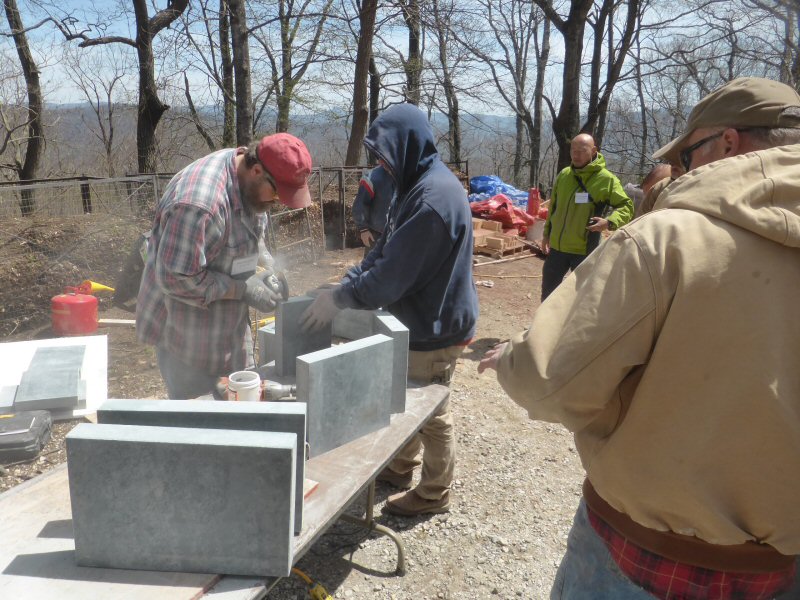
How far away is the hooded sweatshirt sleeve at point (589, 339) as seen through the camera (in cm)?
110

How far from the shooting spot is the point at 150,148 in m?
10.8

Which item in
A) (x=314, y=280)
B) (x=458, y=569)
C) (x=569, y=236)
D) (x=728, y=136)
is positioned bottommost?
(x=458, y=569)

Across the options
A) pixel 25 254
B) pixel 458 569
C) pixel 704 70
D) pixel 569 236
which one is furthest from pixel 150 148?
pixel 704 70

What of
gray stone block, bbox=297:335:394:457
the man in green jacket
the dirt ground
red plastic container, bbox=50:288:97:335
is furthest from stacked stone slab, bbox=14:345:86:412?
the man in green jacket

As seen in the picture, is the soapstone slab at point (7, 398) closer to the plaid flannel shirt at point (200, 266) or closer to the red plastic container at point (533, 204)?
the plaid flannel shirt at point (200, 266)

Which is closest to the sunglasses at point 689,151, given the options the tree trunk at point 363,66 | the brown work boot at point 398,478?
the brown work boot at point 398,478

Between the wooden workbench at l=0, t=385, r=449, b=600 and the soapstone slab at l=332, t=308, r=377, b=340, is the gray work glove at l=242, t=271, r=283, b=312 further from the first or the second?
the wooden workbench at l=0, t=385, r=449, b=600

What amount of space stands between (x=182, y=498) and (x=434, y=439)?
5.78 feet

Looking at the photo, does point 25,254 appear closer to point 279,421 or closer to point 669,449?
point 279,421

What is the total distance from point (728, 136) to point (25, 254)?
6.83 m

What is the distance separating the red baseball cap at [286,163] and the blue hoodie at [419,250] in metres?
0.34

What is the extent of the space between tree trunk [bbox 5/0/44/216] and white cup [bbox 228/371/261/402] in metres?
9.94

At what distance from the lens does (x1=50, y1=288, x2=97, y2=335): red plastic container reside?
5.18 metres

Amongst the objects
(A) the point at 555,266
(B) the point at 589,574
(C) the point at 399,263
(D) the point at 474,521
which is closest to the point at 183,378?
(C) the point at 399,263
